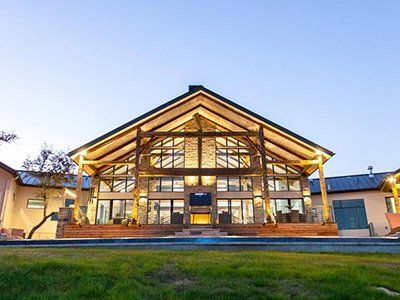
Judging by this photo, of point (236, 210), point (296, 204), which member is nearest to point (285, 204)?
point (296, 204)

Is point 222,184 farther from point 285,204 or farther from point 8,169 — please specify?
point 8,169

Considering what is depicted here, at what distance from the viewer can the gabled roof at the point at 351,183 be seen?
2338cm

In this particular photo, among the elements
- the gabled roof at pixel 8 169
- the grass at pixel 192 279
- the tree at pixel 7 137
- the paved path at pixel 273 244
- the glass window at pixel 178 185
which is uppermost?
the tree at pixel 7 137

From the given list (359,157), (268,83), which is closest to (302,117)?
(359,157)

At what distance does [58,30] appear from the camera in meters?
21.1

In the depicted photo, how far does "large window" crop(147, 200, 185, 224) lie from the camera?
21.5m

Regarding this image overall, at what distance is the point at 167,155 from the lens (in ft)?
74.4

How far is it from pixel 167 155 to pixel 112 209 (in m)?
5.48

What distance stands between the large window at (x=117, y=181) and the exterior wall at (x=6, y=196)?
5815 mm

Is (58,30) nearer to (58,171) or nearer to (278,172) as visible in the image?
(58,171)

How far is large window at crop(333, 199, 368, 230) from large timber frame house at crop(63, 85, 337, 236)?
1.44 metres

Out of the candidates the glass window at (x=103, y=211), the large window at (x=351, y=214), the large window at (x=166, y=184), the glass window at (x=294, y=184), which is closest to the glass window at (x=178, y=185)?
the large window at (x=166, y=184)

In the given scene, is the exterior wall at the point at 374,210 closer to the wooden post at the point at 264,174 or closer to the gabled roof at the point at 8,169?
the wooden post at the point at 264,174

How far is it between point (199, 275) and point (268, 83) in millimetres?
116670
